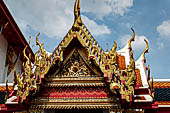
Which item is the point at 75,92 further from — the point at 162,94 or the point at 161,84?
the point at 161,84

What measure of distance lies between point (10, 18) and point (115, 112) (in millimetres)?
8140

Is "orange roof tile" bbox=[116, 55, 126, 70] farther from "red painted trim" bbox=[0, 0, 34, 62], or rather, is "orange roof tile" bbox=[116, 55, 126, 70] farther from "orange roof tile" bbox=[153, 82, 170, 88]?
"red painted trim" bbox=[0, 0, 34, 62]

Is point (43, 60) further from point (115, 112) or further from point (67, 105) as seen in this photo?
point (115, 112)

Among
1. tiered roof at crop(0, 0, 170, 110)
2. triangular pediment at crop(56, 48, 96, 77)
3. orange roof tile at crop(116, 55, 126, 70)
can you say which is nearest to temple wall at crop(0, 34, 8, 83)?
tiered roof at crop(0, 0, 170, 110)

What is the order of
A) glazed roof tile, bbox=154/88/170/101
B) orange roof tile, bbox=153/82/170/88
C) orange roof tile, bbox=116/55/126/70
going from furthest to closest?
orange roof tile, bbox=116/55/126/70, orange roof tile, bbox=153/82/170/88, glazed roof tile, bbox=154/88/170/101

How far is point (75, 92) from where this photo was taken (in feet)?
18.6

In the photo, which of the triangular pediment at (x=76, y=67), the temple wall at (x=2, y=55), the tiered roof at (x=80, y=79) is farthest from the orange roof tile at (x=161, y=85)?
the temple wall at (x=2, y=55)

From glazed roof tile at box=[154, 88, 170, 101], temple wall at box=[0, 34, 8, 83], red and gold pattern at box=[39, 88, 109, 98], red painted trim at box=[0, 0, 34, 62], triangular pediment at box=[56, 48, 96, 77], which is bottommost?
glazed roof tile at box=[154, 88, 170, 101]

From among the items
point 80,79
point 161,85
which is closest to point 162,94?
point 161,85

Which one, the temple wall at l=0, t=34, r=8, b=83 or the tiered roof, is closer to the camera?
the tiered roof

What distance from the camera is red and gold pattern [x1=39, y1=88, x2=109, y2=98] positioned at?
18.3 feet

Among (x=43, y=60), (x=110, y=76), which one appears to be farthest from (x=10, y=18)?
(x=110, y=76)

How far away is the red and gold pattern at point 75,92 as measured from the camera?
5574mm

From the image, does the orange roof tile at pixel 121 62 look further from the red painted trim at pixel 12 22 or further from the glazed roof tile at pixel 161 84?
the red painted trim at pixel 12 22
